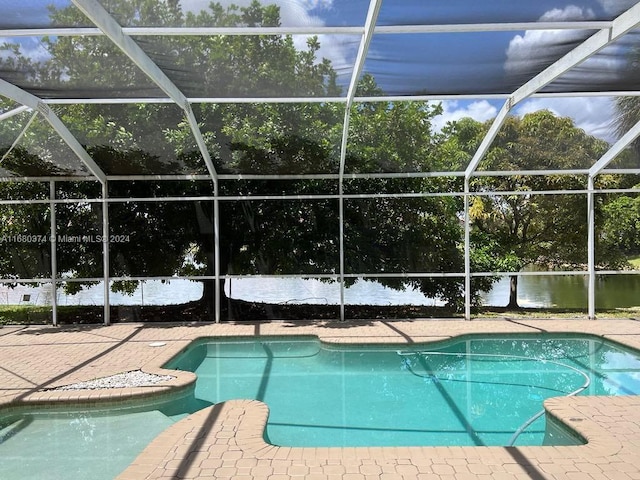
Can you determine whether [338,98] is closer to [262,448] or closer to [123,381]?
[123,381]

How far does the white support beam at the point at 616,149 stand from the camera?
789 cm

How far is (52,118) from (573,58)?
7.07 meters

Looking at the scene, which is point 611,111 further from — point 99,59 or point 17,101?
point 17,101

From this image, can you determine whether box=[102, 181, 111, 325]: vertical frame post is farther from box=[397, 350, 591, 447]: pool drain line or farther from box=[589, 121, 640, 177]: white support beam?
box=[589, 121, 640, 177]: white support beam

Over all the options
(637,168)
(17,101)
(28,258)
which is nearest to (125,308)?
(28,258)

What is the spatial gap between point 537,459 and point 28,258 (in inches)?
378

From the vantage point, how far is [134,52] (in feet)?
17.3

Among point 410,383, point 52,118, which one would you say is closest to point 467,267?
point 410,383

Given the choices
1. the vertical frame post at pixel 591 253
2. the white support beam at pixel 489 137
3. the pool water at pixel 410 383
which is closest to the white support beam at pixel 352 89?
the pool water at pixel 410 383

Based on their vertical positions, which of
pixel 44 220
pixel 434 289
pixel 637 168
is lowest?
pixel 434 289

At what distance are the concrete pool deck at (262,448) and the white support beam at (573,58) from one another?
11.8ft

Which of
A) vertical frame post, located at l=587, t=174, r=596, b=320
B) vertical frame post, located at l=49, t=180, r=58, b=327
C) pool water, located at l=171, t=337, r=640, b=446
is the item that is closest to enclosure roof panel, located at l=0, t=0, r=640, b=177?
vertical frame post, located at l=49, t=180, r=58, b=327

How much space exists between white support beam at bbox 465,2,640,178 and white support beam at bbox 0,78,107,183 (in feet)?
21.8

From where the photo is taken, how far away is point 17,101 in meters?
6.57
